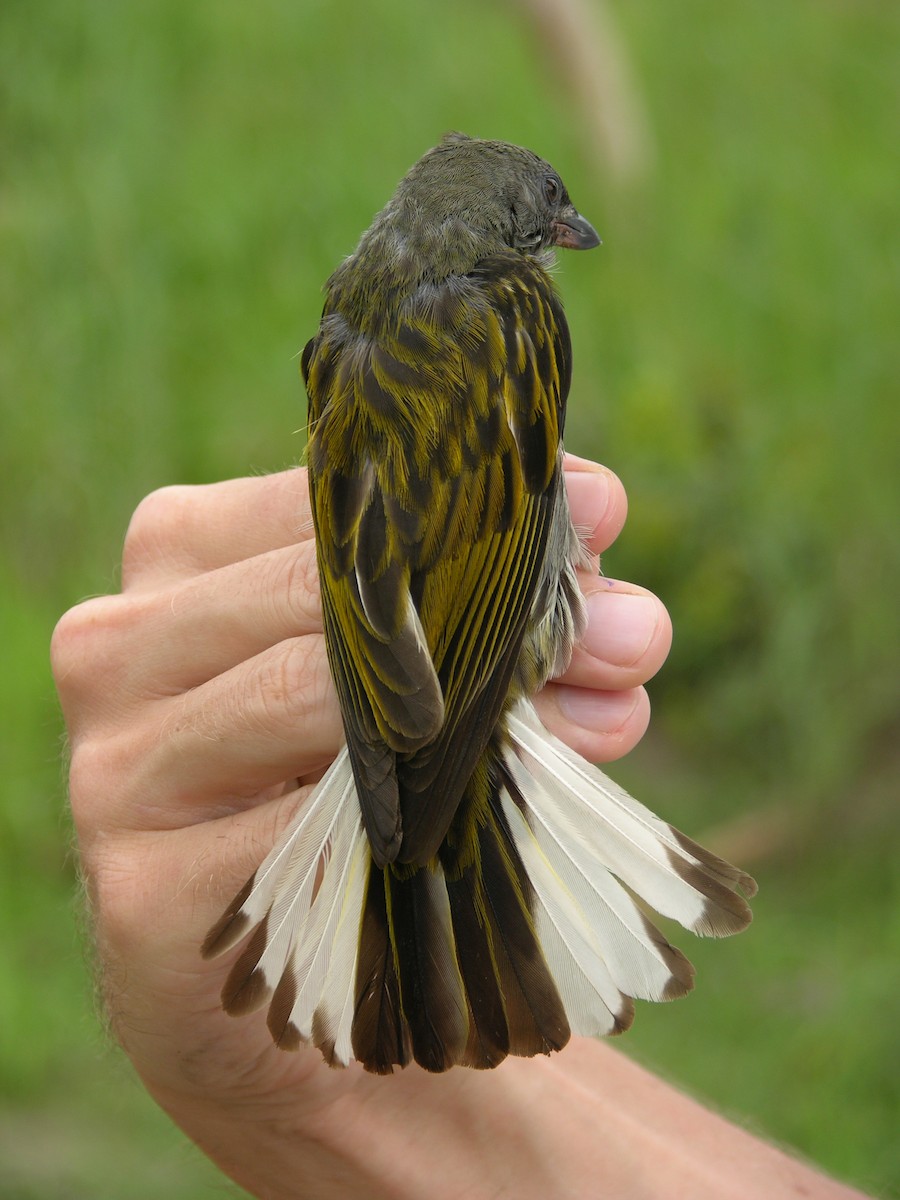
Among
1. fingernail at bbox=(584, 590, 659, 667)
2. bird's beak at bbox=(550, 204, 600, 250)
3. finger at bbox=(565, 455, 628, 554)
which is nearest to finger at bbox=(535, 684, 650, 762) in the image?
fingernail at bbox=(584, 590, 659, 667)

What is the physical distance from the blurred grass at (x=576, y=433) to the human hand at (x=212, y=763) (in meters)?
1.78

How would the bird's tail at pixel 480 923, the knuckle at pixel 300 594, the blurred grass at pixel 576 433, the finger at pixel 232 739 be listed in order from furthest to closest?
1. the blurred grass at pixel 576 433
2. the knuckle at pixel 300 594
3. the finger at pixel 232 739
4. the bird's tail at pixel 480 923

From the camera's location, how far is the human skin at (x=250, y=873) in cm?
241

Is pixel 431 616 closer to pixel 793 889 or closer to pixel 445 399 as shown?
pixel 445 399

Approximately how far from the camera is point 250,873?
2.41 meters

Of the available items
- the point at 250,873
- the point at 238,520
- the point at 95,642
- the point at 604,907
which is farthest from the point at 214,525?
the point at 604,907

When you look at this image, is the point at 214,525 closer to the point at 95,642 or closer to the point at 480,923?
the point at 95,642

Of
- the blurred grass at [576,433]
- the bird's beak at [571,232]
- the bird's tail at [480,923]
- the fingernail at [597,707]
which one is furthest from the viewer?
the blurred grass at [576,433]

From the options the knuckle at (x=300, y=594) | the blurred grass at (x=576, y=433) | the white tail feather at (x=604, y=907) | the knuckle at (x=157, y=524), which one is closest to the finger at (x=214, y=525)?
the knuckle at (x=157, y=524)

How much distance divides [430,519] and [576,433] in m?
5.24

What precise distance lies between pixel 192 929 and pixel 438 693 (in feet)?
1.96

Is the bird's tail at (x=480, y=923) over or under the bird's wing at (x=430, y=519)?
under

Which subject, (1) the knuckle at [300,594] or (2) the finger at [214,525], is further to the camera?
(2) the finger at [214,525]

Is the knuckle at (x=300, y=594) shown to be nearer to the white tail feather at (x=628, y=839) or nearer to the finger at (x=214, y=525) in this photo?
the finger at (x=214, y=525)
